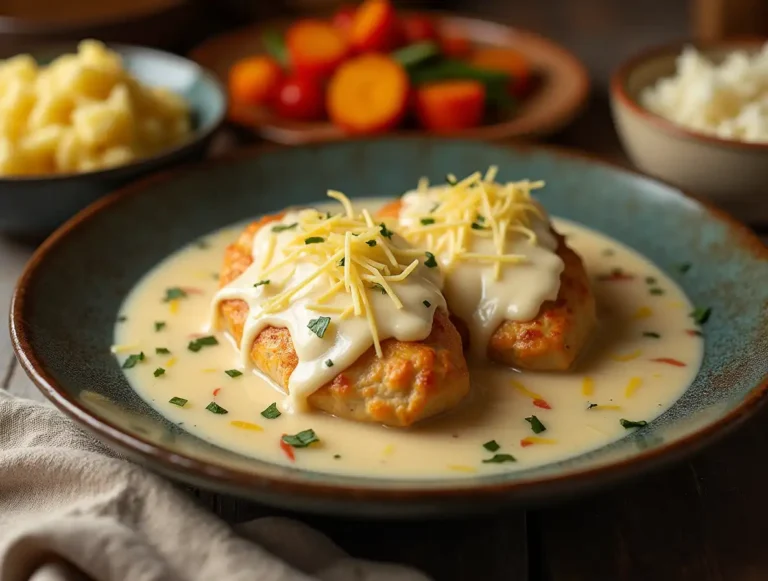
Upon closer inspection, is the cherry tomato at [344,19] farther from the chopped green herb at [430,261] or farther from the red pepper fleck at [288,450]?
the red pepper fleck at [288,450]

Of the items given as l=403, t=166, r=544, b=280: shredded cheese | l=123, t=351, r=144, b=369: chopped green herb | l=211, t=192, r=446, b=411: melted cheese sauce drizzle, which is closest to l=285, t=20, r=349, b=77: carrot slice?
l=403, t=166, r=544, b=280: shredded cheese

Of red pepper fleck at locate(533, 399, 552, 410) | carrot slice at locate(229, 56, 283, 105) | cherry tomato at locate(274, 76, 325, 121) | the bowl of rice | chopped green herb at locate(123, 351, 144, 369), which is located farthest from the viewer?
carrot slice at locate(229, 56, 283, 105)

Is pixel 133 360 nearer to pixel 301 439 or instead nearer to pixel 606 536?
pixel 301 439

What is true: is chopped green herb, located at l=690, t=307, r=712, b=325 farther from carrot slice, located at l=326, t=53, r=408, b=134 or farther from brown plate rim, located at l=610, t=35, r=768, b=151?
carrot slice, located at l=326, t=53, r=408, b=134

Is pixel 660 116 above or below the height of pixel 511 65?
above

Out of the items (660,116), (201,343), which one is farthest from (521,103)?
(201,343)

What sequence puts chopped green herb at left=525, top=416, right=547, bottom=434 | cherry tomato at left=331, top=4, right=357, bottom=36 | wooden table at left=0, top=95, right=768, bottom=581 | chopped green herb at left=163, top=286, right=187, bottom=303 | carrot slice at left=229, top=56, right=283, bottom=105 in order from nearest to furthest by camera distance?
1. wooden table at left=0, top=95, right=768, bottom=581
2. chopped green herb at left=525, top=416, right=547, bottom=434
3. chopped green herb at left=163, top=286, right=187, bottom=303
4. carrot slice at left=229, top=56, right=283, bottom=105
5. cherry tomato at left=331, top=4, right=357, bottom=36

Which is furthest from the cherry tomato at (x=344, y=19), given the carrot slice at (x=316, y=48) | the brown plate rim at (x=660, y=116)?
the brown plate rim at (x=660, y=116)
